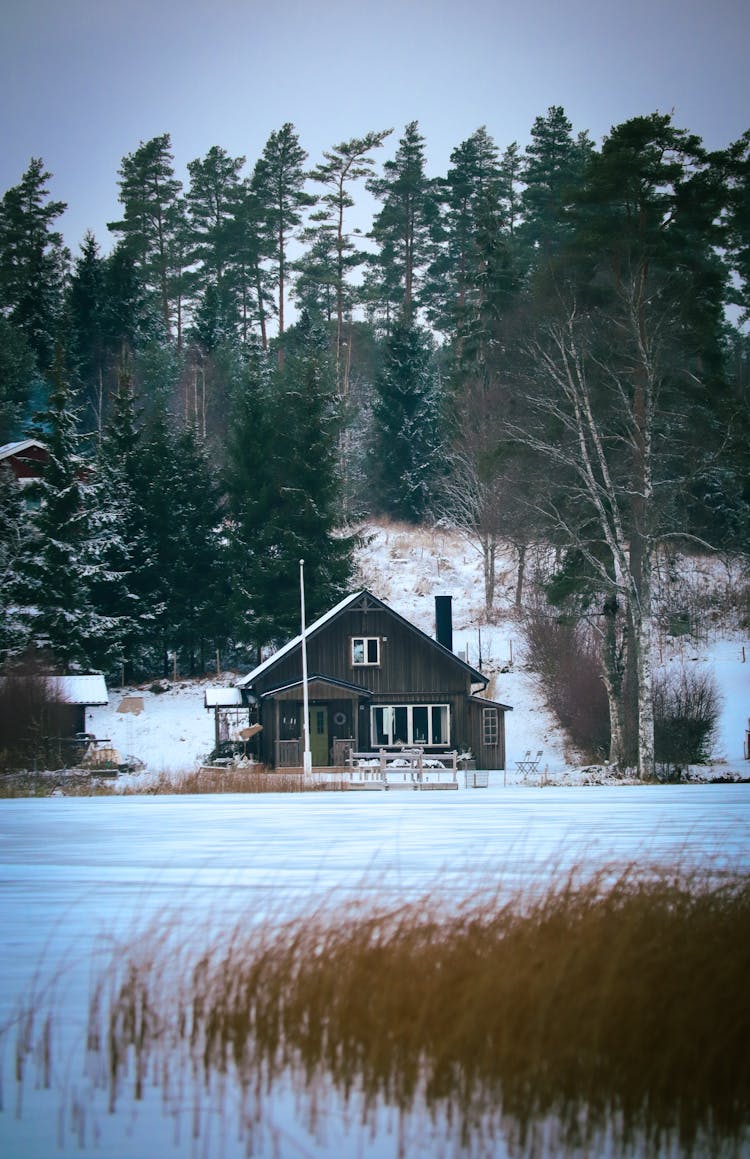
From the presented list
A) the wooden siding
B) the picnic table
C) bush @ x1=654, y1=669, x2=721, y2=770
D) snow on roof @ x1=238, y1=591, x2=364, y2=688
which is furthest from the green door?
bush @ x1=654, y1=669, x2=721, y2=770

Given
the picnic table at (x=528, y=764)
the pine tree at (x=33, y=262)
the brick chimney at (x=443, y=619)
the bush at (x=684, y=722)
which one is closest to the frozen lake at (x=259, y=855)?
the bush at (x=684, y=722)

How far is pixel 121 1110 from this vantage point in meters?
7.53

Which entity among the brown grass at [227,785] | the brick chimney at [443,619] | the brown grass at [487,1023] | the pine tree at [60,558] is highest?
the pine tree at [60,558]

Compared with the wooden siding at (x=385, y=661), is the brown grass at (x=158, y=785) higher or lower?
lower

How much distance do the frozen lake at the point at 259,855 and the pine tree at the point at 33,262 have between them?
179ft

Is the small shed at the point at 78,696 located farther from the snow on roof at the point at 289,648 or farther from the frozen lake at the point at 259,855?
the frozen lake at the point at 259,855

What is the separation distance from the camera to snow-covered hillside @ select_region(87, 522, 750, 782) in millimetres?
51188

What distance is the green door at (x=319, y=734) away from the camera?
51.8 m

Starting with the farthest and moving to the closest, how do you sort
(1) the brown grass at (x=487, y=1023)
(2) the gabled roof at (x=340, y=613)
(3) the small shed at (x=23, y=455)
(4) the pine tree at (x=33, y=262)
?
(4) the pine tree at (x=33, y=262) < (3) the small shed at (x=23, y=455) < (2) the gabled roof at (x=340, y=613) < (1) the brown grass at (x=487, y=1023)

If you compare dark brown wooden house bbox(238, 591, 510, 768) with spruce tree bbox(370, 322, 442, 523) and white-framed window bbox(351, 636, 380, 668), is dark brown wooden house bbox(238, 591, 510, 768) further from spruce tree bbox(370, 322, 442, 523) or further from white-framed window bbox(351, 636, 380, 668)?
spruce tree bbox(370, 322, 442, 523)

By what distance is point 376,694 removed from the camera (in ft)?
171

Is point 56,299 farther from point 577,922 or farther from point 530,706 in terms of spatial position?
point 577,922

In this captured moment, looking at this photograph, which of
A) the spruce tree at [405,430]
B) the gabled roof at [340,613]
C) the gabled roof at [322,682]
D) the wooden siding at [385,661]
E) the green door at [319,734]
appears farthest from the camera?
the spruce tree at [405,430]

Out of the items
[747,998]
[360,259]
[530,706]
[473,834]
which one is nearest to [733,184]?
[530,706]
